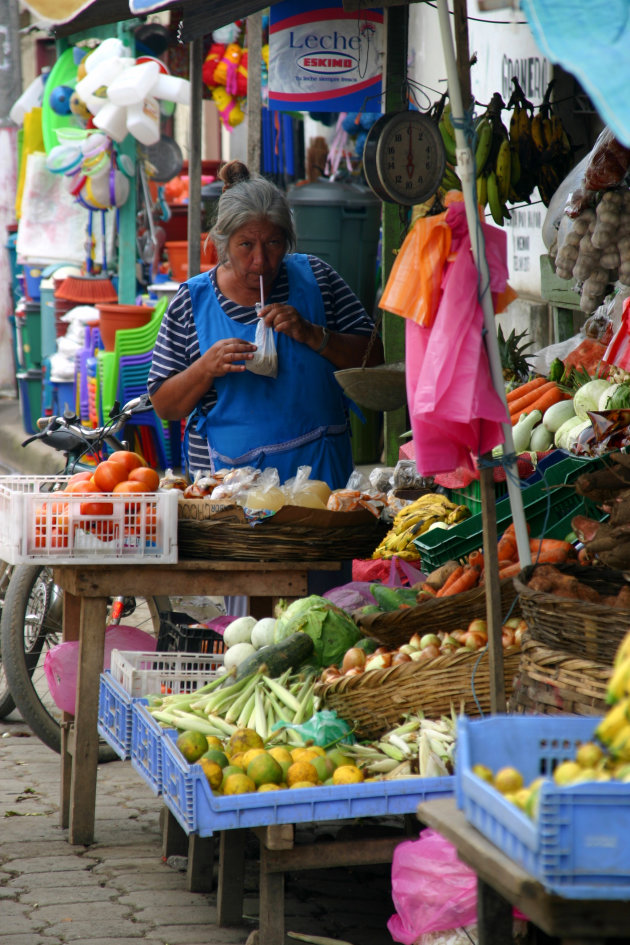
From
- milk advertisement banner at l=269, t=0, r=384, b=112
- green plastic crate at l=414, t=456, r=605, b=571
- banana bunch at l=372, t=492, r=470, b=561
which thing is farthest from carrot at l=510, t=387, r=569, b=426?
milk advertisement banner at l=269, t=0, r=384, b=112

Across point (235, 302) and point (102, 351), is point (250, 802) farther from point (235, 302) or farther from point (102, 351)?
point (102, 351)

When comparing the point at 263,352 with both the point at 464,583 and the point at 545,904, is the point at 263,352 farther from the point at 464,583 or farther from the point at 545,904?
the point at 545,904

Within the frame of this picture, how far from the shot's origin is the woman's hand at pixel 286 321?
4.80 metres

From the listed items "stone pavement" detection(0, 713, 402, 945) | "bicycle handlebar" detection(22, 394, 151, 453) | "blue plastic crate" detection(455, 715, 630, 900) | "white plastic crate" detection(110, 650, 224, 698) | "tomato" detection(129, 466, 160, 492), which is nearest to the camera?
"blue plastic crate" detection(455, 715, 630, 900)

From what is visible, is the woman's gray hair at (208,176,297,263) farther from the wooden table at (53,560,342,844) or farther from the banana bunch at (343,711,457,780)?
the banana bunch at (343,711,457,780)

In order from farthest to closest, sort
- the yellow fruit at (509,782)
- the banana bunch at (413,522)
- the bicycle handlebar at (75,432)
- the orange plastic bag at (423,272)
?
the bicycle handlebar at (75,432), the banana bunch at (413,522), the orange plastic bag at (423,272), the yellow fruit at (509,782)

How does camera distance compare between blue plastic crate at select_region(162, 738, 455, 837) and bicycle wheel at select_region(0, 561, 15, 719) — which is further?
bicycle wheel at select_region(0, 561, 15, 719)

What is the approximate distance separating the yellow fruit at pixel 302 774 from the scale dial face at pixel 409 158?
2132mm

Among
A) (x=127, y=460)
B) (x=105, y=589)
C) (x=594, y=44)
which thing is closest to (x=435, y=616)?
(x=105, y=589)

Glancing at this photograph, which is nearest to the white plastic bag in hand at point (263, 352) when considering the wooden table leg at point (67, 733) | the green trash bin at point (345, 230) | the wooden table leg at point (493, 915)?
the wooden table leg at point (67, 733)

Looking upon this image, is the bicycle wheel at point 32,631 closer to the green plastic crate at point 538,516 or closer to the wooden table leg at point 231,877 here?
the green plastic crate at point 538,516

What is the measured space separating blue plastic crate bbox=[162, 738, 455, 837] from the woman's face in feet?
7.41

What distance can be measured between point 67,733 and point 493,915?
2749mm

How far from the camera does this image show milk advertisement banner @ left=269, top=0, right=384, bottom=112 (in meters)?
6.48
